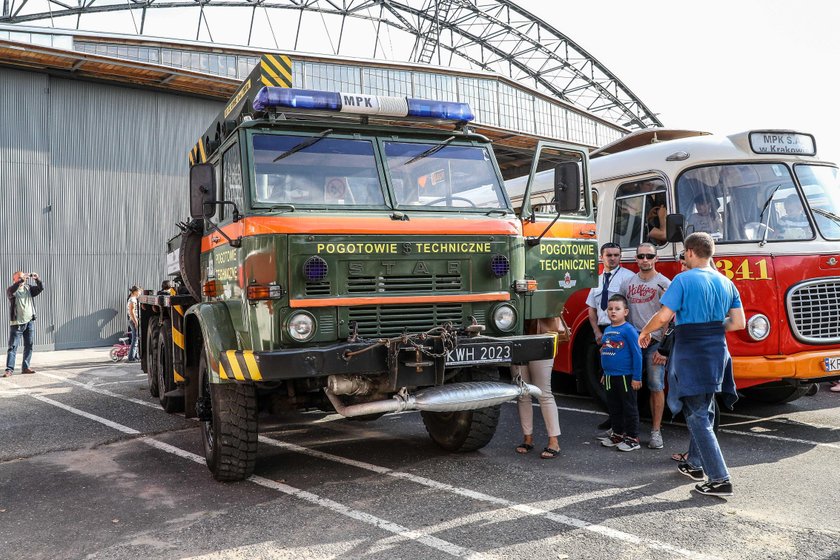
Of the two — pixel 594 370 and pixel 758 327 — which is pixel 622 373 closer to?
pixel 758 327

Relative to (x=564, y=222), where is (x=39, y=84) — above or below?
above

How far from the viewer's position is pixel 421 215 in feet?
18.3

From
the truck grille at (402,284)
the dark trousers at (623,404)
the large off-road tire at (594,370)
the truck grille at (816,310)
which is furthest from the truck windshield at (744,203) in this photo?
the truck grille at (402,284)

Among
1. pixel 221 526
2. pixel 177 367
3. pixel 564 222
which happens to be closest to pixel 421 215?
pixel 564 222

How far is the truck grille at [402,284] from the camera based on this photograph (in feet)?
17.0

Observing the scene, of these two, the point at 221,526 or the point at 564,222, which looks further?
the point at 564,222

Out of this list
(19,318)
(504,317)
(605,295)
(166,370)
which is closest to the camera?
(504,317)

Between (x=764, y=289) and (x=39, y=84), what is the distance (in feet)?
53.2

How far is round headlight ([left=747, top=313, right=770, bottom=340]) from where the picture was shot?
263 inches

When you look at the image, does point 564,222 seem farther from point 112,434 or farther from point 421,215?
point 112,434

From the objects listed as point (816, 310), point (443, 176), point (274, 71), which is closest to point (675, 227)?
point (816, 310)

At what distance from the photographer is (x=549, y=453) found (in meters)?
6.03

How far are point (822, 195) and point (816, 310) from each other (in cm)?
128

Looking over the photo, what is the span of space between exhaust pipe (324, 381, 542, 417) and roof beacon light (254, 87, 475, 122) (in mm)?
2232
